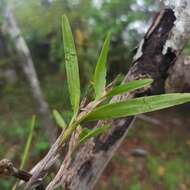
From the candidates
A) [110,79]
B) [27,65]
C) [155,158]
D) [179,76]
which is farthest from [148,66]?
[155,158]

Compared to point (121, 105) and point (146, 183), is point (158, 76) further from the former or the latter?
point (146, 183)

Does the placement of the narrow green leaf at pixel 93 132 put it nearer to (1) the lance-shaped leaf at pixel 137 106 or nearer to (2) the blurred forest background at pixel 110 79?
(1) the lance-shaped leaf at pixel 137 106

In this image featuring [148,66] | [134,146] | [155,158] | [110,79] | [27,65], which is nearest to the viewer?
[148,66]

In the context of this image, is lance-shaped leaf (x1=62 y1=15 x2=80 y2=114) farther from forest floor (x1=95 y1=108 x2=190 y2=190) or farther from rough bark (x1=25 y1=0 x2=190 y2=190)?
forest floor (x1=95 y1=108 x2=190 y2=190)

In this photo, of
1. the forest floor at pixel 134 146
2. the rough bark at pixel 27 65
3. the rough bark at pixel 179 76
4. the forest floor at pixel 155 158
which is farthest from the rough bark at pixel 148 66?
the forest floor at pixel 155 158

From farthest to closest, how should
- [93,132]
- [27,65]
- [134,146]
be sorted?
[134,146] < [27,65] < [93,132]

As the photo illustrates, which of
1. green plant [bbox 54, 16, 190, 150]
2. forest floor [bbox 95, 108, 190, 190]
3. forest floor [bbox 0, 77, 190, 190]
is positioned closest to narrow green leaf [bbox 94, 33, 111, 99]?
green plant [bbox 54, 16, 190, 150]

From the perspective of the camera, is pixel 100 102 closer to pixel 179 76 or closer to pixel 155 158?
pixel 179 76
